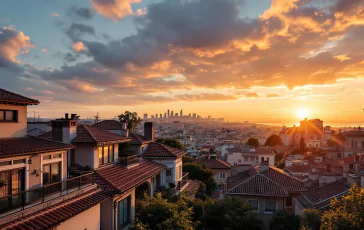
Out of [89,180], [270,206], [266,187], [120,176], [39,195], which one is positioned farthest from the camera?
[266,187]

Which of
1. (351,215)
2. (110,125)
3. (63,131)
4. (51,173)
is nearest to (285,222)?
(351,215)

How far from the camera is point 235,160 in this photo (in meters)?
68.4

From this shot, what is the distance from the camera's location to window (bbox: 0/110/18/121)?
1251 centimetres

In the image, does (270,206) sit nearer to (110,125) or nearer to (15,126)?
(110,125)

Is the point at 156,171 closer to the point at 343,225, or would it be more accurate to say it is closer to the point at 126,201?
the point at 126,201

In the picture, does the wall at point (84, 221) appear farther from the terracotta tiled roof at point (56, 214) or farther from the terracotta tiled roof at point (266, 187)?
the terracotta tiled roof at point (266, 187)

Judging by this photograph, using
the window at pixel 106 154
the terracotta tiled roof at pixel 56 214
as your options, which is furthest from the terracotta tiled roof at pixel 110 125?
the terracotta tiled roof at pixel 56 214

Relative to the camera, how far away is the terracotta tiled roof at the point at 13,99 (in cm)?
1233

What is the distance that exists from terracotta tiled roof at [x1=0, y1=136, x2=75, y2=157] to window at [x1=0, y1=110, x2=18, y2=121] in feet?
3.07

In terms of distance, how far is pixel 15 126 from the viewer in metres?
13.0

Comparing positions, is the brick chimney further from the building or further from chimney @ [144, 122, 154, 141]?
the building

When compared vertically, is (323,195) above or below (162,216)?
below

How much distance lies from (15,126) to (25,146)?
1766 millimetres

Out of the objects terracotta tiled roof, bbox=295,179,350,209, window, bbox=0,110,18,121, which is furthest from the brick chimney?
terracotta tiled roof, bbox=295,179,350,209
